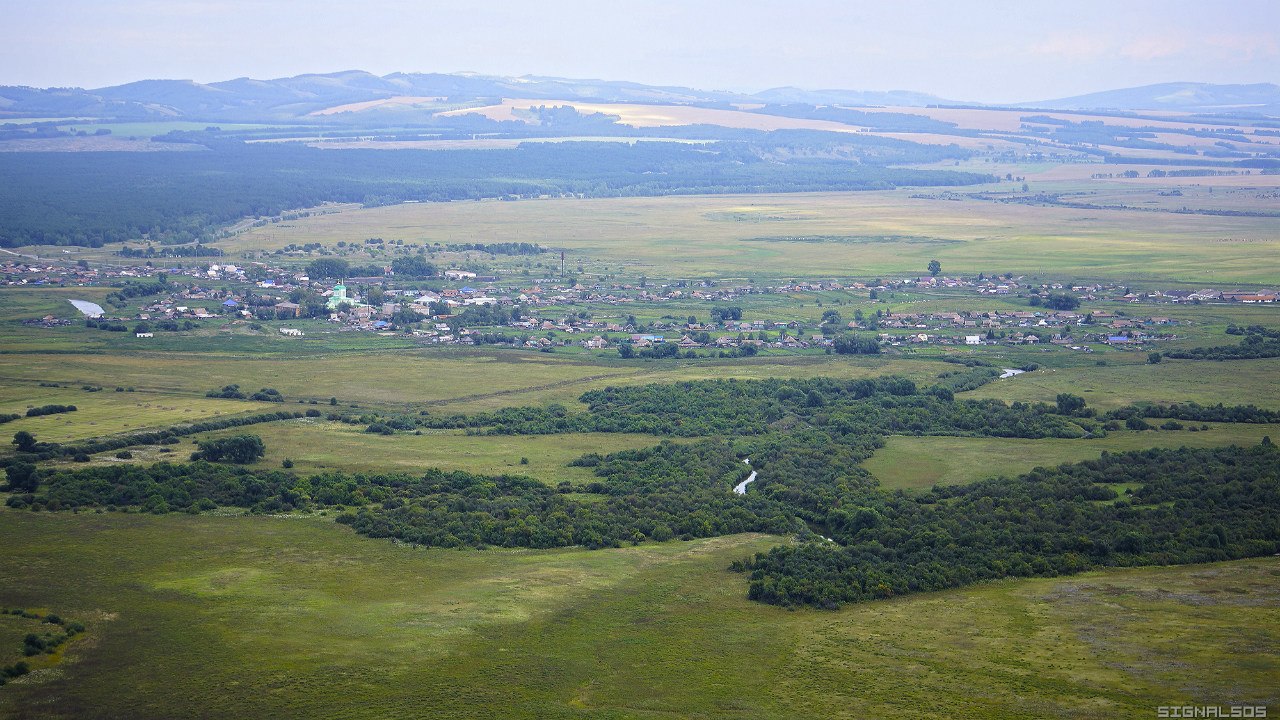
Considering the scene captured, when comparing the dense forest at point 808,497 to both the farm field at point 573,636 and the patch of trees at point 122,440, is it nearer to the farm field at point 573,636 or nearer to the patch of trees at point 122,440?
the patch of trees at point 122,440

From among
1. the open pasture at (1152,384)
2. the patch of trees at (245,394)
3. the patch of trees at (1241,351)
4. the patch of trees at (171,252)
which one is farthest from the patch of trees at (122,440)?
the patch of trees at (171,252)

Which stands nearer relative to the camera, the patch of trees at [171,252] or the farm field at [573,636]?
the farm field at [573,636]

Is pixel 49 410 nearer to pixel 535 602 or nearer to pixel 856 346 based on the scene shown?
pixel 535 602

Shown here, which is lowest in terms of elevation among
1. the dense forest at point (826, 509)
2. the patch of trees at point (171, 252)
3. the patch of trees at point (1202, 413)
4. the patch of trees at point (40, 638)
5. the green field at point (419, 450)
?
the green field at point (419, 450)

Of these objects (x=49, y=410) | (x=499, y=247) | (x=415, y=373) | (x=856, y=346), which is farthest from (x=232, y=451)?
(x=499, y=247)

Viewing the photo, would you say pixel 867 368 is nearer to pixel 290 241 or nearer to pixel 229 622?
pixel 229 622

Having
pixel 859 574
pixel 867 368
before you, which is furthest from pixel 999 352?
pixel 859 574

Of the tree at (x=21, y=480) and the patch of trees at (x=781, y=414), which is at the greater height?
the tree at (x=21, y=480)

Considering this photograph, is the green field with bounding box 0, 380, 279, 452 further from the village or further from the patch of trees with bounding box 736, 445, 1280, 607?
the patch of trees with bounding box 736, 445, 1280, 607
